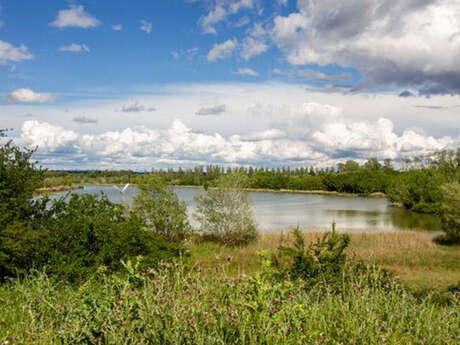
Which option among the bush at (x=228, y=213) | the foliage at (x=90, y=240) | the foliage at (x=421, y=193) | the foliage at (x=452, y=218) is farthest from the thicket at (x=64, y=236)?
the foliage at (x=421, y=193)

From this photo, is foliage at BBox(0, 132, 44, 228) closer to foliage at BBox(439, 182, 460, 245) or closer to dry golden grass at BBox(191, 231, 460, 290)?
dry golden grass at BBox(191, 231, 460, 290)

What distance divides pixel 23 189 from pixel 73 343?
756 cm

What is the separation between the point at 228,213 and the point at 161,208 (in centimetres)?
451

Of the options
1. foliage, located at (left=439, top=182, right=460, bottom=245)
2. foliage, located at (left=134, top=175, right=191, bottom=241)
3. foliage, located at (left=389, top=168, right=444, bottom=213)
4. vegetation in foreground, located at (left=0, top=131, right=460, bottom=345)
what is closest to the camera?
vegetation in foreground, located at (left=0, top=131, right=460, bottom=345)

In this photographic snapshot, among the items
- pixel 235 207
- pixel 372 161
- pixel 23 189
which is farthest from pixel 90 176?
pixel 23 189

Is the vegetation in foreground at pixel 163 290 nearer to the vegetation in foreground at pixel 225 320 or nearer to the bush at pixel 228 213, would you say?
the vegetation in foreground at pixel 225 320

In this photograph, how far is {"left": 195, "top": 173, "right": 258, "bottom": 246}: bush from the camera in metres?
24.1

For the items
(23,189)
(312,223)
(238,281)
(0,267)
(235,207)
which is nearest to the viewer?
(238,281)

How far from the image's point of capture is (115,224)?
8.85m

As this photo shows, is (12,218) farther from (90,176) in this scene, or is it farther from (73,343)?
(90,176)

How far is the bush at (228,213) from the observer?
24.1 meters

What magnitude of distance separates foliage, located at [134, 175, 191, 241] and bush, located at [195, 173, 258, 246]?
8.62 ft

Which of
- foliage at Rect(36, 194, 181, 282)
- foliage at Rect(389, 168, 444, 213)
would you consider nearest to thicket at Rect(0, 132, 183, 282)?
foliage at Rect(36, 194, 181, 282)

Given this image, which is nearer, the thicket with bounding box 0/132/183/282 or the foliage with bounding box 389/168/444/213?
the thicket with bounding box 0/132/183/282
